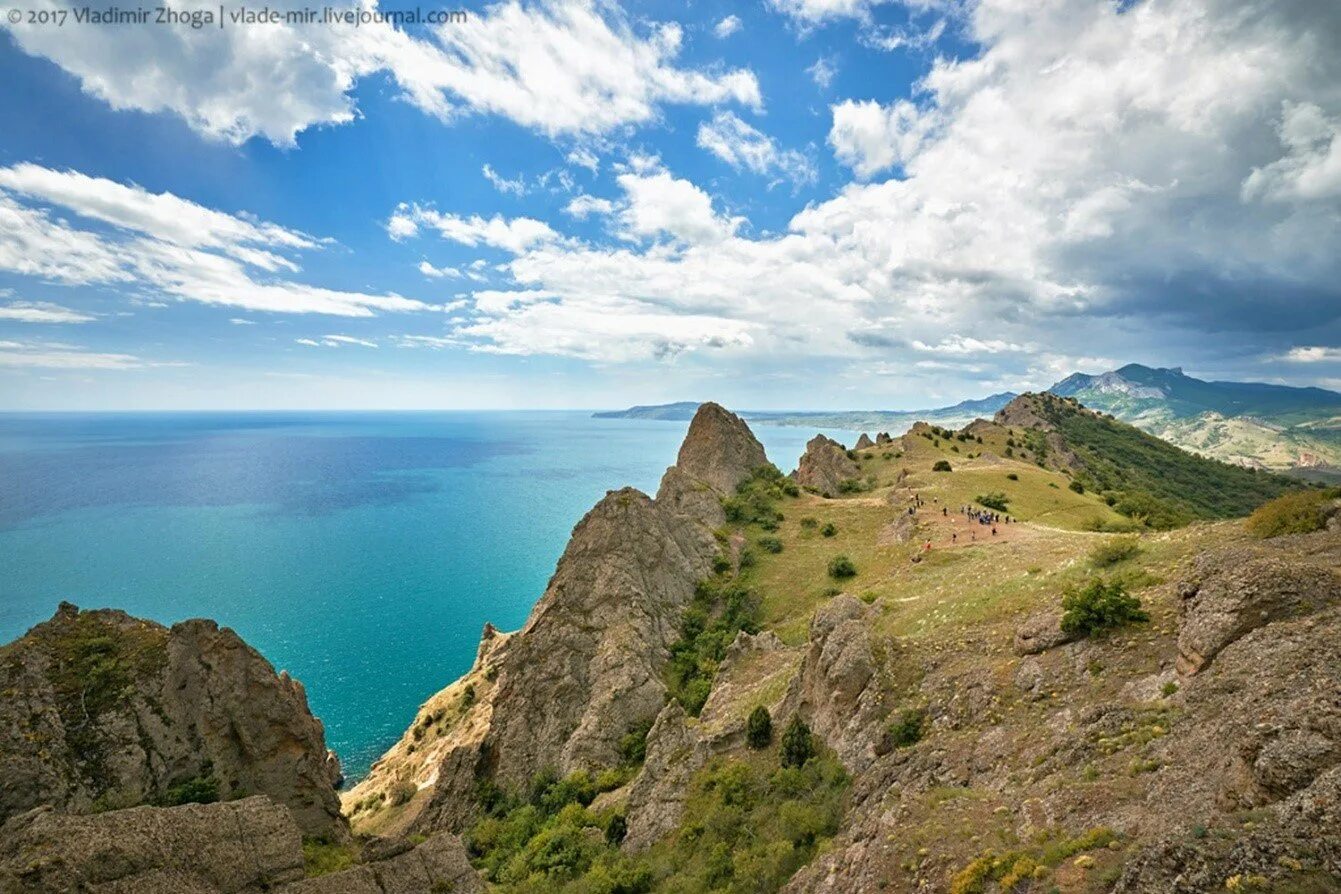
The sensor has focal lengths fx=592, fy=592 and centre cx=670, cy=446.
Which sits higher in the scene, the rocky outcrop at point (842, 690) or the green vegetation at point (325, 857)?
the rocky outcrop at point (842, 690)

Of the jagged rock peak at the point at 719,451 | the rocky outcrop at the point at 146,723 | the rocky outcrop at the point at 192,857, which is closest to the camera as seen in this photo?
the rocky outcrop at the point at 192,857

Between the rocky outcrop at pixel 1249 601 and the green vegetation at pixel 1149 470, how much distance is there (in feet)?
252

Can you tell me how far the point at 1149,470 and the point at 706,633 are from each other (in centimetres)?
12501

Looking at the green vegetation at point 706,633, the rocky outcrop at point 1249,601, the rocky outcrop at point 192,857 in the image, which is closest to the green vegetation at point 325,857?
the rocky outcrop at point 192,857

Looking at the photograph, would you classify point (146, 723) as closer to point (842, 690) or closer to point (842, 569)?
point (842, 690)

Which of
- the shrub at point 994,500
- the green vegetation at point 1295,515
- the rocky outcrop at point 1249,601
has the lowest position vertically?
the shrub at point 994,500

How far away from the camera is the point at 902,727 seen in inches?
832

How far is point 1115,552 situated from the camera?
83.6 ft

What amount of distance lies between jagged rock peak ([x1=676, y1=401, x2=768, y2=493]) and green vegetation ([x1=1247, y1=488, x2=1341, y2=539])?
59341mm

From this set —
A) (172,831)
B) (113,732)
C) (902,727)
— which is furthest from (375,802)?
(902,727)

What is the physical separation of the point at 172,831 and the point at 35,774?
23.2 feet

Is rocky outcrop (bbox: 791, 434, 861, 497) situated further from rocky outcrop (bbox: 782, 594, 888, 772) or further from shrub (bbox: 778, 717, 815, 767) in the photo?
shrub (bbox: 778, 717, 815, 767)

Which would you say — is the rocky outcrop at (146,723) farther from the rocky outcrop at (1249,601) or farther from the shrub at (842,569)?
the shrub at (842,569)

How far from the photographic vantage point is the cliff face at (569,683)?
40750 millimetres
